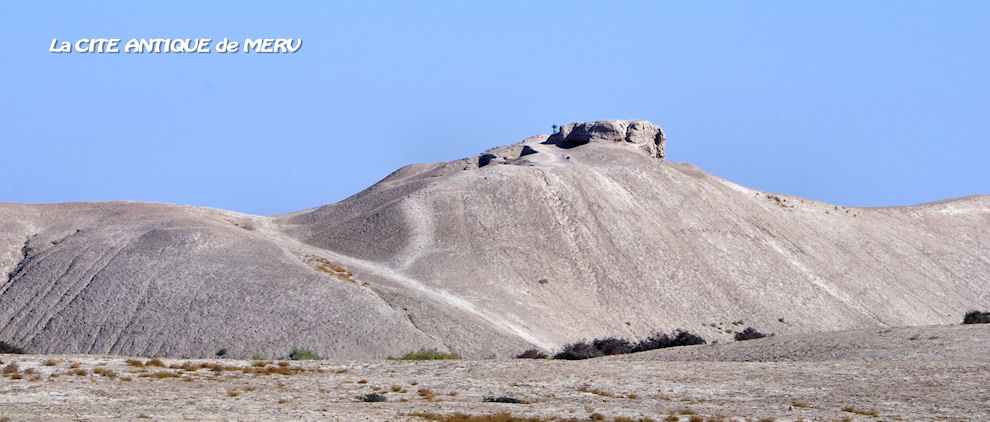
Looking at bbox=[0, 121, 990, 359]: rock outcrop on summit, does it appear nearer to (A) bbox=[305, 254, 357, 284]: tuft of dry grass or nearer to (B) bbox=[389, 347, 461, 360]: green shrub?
(A) bbox=[305, 254, 357, 284]: tuft of dry grass

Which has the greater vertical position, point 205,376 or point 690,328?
point 690,328

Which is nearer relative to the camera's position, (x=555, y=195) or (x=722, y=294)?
(x=722, y=294)

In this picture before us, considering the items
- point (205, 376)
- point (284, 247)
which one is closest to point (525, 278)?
point (284, 247)

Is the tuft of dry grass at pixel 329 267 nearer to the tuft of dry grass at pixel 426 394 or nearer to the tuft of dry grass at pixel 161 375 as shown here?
the tuft of dry grass at pixel 161 375

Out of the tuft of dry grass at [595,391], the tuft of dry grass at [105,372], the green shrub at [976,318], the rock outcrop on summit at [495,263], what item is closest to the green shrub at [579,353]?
the rock outcrop on summit at [495,263]

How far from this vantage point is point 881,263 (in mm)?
82188

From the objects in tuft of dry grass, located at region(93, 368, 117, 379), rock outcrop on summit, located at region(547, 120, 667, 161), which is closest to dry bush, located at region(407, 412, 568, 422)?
tuft of dry grass, located at region(93, 368, 117, 379)

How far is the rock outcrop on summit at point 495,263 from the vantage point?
54.6 meters

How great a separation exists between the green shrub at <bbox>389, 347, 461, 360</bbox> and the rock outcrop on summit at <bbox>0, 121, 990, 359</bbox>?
142cm

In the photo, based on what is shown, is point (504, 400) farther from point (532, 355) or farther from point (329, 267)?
point (329, 267)

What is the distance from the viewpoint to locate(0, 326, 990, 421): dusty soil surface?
25594 millimetres

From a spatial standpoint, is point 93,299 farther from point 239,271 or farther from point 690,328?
point 690,328

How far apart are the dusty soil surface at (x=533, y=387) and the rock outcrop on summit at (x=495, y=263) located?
59.8ft

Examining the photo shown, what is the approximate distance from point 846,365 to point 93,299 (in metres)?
39.0
